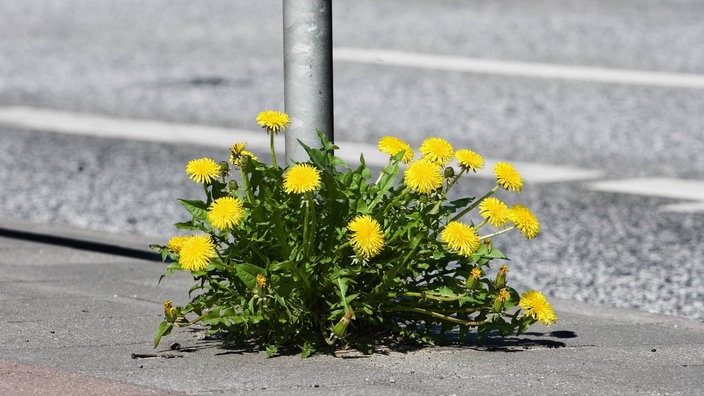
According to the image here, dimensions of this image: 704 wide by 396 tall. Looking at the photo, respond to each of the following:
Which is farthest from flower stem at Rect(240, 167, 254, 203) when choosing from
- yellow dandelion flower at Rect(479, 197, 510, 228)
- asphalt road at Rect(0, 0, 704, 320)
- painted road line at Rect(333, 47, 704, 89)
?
painted road line at Rect(333, 47, 704, 89)

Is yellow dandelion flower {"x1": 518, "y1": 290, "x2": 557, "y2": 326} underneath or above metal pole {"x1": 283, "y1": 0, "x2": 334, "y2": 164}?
underneath

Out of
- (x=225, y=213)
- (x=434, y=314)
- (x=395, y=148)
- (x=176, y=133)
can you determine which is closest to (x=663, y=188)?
(x=176, y=133)

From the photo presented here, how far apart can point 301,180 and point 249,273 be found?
42 centimetres

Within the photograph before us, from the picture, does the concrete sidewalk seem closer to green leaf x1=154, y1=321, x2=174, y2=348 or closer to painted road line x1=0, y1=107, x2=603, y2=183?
green leaf x1=154, y1=321, x2=174, y2=348

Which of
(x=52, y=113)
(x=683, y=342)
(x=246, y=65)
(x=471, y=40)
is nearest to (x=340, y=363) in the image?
(x=683, y=342)

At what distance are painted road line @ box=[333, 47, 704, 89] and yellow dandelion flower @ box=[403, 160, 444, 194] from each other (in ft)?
35.1

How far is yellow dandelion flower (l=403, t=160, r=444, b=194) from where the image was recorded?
493cm

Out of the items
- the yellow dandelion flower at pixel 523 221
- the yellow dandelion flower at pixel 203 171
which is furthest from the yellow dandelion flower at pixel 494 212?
the yellow dandelion flower at pixel 203 171

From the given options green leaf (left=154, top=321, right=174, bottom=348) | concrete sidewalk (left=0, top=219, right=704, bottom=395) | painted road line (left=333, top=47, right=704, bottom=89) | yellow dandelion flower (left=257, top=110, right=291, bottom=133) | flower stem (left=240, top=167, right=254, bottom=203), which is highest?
painted road line (left=333, top=47, right=704, bottom=89)

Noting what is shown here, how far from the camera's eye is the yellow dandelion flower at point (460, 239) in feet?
16.0

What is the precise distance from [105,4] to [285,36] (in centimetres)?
1787

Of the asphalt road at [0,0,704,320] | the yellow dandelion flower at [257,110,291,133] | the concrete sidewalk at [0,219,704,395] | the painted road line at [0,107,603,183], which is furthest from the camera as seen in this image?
the painted road line at [0,107,603,183]

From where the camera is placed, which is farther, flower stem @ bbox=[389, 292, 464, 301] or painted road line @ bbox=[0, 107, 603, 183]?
painted road line @ bbox=[0, 107, 603, 183]

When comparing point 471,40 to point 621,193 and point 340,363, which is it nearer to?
point 621,193
